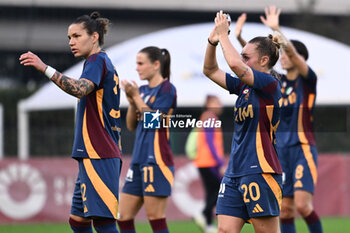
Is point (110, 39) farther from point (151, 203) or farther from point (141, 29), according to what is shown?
point (151, 203)

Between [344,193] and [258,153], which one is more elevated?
[258,153]


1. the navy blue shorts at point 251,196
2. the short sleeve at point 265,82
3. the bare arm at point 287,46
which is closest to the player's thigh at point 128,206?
the navy blue shorts at point 251,196

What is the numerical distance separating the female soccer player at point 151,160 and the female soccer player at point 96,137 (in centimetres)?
127

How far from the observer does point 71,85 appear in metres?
5.09

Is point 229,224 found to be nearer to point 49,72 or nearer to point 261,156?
→ point 261,156

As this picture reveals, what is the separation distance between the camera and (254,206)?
5176 millimetres

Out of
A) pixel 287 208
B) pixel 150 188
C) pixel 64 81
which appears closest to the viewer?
pixel 64 81

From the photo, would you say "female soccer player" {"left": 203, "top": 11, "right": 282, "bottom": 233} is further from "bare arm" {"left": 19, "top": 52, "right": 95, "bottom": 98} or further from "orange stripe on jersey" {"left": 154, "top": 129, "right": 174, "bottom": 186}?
"orange stripe on jersey" {"left": 154, "top": 129, "right": 174, "bottom": 186}

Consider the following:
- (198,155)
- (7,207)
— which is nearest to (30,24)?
(7,207)

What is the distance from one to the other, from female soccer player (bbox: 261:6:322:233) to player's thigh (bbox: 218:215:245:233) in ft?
7.21

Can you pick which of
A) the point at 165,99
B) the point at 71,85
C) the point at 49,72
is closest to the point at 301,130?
the point at 165,99

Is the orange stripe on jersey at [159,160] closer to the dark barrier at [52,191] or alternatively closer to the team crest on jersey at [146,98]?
the team crest on jersey at [146,98]

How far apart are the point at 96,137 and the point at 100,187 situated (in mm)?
394

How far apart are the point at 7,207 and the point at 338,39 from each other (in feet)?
50.7
